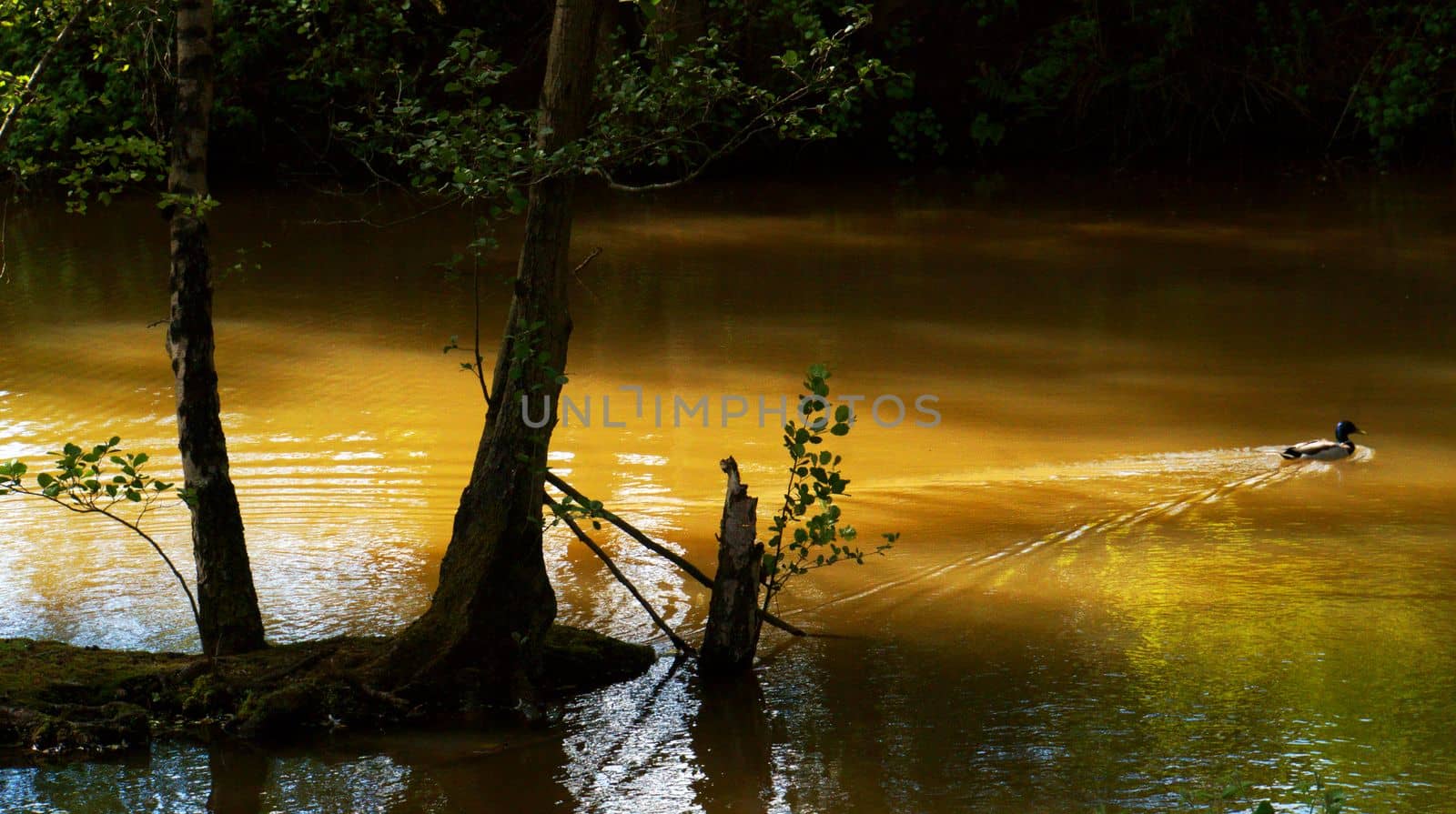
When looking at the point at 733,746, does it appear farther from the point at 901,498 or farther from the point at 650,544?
the point at 901,498

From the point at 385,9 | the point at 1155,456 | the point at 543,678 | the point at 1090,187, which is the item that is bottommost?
the point at 543,678

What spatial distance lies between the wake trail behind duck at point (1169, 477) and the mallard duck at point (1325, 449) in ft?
0.14

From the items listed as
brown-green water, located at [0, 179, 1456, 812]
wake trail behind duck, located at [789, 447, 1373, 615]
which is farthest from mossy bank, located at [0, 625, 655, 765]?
wake trail behind duck, located at [789, 447, 1373, 615]

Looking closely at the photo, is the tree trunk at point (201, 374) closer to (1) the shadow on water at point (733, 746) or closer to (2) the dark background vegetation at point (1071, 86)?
(1) the shadow on water at point (733, 746)

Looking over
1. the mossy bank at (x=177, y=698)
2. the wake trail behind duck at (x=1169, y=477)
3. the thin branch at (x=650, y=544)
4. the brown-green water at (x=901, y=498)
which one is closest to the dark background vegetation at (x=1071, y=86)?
the brown-green water at (x=901, y=498)

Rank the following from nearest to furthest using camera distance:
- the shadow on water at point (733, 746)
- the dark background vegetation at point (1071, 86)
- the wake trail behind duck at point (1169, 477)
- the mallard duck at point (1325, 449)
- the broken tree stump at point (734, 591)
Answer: the shadow on water at point (733, 746), the broken tree stump at point (734, 591), the wake trail behind duck at point (1169, 477), the mallard duck at point (1325, 449), the dark background vegetation at point (1071, 86)

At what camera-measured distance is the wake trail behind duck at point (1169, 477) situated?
7.05 m

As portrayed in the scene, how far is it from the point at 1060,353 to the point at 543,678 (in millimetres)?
6606

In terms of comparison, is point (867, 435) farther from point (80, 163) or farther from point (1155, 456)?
point (80, 163)

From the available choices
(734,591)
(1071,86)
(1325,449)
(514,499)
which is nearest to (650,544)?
(734,591)

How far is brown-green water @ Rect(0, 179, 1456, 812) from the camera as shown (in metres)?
4.95

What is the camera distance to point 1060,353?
11281 millimetres

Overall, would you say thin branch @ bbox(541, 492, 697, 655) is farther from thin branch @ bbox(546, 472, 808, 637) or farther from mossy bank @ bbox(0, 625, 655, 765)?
mossy bank @ bbox(0, 625, 655, 765)

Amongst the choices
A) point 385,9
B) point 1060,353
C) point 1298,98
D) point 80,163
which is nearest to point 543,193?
point 385,9
